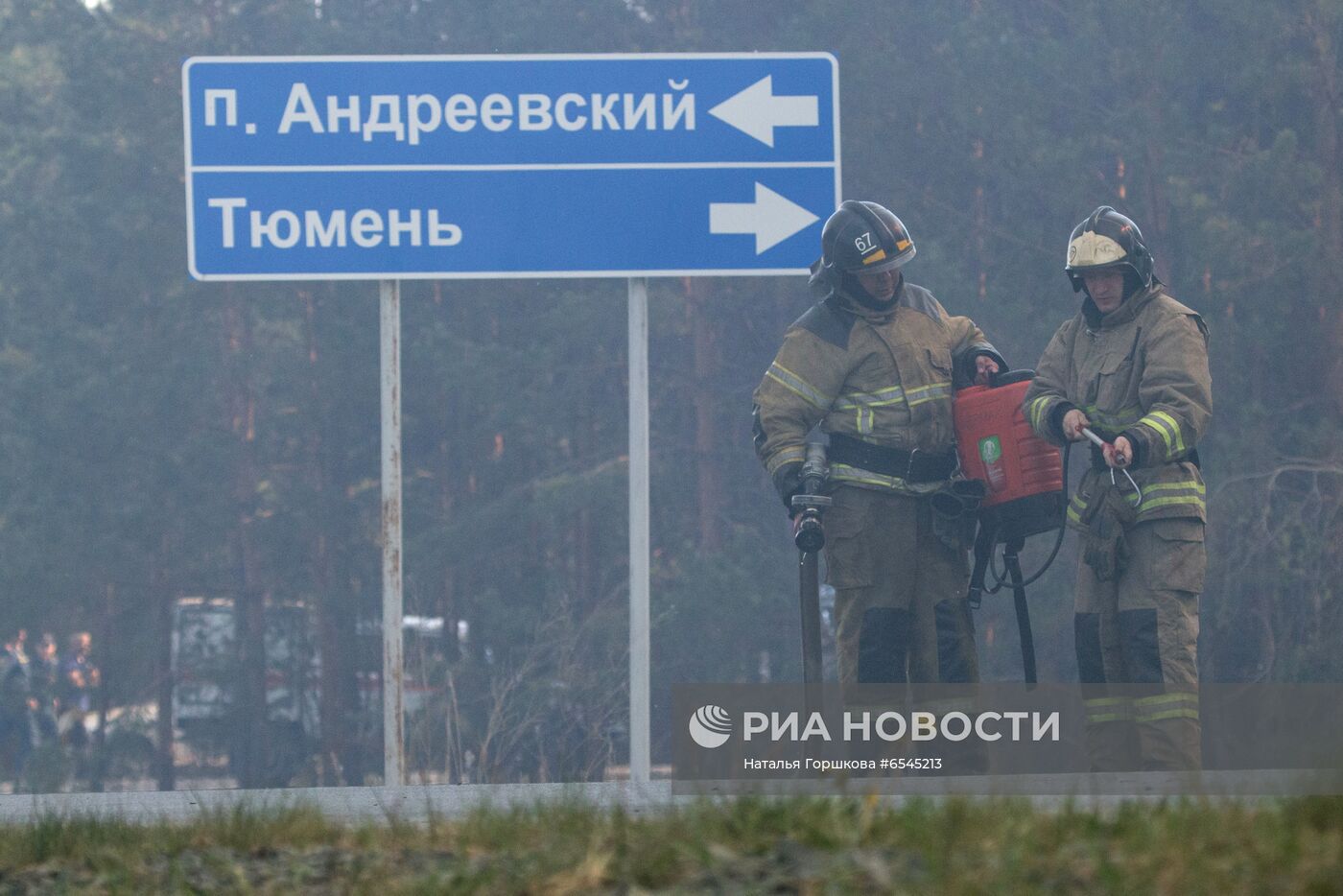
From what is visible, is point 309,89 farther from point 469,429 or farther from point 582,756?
point 469,429

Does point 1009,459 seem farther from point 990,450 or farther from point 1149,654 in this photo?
point 1149,654

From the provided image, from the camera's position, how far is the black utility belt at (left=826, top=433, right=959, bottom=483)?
24.6 feet

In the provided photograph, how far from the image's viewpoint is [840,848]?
4328 mm

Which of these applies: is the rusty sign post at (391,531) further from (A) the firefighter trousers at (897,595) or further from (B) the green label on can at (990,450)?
(B) the green label on can at (990,450)

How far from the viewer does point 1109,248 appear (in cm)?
722

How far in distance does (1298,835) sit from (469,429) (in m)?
24.3

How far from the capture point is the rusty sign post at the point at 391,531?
7773 millimetres

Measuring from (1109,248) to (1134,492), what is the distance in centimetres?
84

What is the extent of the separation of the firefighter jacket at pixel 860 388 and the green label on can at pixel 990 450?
5.3 inches

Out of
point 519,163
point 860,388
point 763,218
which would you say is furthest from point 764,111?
point 860,388

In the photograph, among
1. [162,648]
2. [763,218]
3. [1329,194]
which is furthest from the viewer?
[162,648]

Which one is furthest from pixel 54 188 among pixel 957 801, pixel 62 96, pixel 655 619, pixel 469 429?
pixel 957 801

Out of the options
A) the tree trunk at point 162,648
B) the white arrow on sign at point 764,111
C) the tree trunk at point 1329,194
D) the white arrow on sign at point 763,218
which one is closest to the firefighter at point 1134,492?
the white arrow on sign at point 763,218

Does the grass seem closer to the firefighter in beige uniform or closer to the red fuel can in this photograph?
the firefighter in beige uniform
